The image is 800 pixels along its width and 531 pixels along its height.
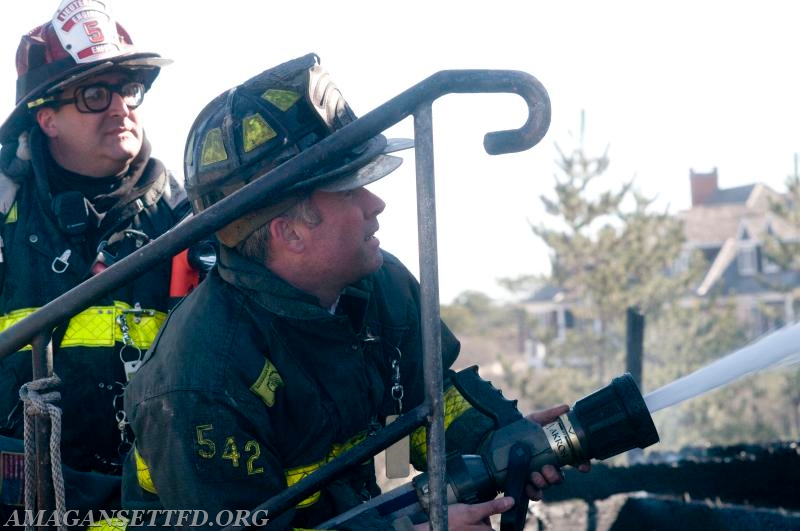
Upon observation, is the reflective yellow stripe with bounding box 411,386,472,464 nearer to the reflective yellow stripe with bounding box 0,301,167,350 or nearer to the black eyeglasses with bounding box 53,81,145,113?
the reflective yellow stripe with bounding box 0,301,167,350

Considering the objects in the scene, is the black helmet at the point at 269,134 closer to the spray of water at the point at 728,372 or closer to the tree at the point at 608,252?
the spray of water at the point at 728,372

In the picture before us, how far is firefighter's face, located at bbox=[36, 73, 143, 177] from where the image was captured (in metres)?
3.92

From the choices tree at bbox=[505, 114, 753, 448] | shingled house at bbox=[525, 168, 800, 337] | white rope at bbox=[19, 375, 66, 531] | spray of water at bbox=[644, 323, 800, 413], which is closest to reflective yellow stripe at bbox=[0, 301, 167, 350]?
white rope at bbox=[19, 375, 66, 531]

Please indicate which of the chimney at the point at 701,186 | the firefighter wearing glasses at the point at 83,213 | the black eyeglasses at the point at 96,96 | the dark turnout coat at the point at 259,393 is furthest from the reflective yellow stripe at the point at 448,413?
the chimney at the point at 701,186

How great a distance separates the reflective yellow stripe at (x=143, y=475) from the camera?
2656mm

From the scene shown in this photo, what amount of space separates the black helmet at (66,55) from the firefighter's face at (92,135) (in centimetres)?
7

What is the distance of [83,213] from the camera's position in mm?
3725

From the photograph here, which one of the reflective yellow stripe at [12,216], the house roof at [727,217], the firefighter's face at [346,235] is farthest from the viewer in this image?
the house roof at [727,217]

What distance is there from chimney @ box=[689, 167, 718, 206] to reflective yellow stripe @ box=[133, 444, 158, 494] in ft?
206

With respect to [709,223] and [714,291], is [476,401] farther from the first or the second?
[709,223]

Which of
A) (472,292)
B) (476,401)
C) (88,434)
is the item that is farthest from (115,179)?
(472,292)

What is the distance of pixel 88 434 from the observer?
11.6 feet

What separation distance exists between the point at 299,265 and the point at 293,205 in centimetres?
16

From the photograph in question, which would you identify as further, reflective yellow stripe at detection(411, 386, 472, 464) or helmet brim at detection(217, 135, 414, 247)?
reflective yellow stripe at detection(411, 386, 472, 464)
